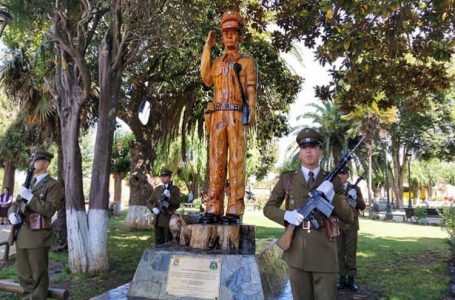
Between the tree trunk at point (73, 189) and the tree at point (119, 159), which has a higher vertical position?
the tree at point (119, 159)

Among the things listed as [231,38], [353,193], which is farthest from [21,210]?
[353,193]

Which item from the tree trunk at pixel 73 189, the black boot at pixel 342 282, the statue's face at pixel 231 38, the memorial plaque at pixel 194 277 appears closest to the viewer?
the memorial plaque at pixel 194 277

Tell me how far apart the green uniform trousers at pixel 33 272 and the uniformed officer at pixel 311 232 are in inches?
117

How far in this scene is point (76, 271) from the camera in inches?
316

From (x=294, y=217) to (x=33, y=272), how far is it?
3372 millimetres

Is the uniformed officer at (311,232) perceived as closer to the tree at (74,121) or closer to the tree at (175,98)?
the tree at (74,121)

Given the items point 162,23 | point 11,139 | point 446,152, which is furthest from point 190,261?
point 446,152

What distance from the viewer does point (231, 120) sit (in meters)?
5.79

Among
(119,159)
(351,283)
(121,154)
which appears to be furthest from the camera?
(121,154)

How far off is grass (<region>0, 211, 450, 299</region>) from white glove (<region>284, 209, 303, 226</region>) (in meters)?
3.66

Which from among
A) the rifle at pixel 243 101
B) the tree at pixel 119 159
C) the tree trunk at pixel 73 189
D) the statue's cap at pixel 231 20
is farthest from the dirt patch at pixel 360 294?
the tree at pixel 119 159

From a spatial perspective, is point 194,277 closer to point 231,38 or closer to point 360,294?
point 231,38

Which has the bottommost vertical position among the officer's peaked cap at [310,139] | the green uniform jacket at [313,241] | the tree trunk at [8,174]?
the green uniform jacket at [313,241]

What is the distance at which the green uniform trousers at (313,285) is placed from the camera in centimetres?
352
